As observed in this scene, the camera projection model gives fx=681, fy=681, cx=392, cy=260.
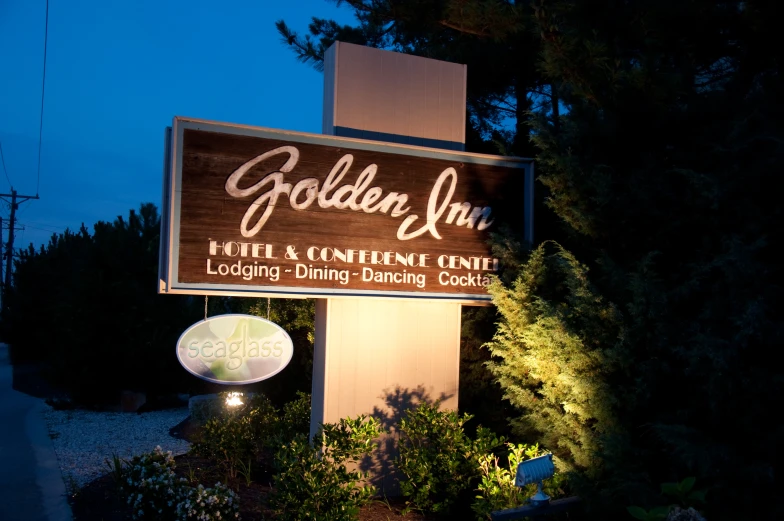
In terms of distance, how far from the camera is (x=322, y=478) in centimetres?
515

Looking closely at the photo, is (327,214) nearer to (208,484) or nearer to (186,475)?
(208,484)

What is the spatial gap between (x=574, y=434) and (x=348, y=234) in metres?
2.49

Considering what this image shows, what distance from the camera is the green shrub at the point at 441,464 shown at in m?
5.69

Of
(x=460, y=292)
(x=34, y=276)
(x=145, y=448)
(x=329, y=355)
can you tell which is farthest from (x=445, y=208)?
(x=34, y=276)

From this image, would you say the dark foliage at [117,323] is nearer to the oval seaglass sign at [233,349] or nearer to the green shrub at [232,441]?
the green shrub at [232,441]

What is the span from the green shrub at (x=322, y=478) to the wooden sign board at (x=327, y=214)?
1.19m

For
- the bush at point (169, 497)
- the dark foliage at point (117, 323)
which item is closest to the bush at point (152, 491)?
the bush at point (169, 497)

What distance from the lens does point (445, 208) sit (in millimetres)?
6320

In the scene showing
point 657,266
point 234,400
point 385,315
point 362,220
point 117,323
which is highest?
point 362,220

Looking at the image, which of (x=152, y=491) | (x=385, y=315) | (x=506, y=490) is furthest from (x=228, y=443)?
(x=506, y=490)

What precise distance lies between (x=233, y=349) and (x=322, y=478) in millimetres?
1394

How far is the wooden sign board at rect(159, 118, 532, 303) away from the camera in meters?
5.45

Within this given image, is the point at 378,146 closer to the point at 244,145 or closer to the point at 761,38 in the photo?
the point at 244,145

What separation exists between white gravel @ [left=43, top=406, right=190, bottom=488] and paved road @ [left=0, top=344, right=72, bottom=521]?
14 cm
